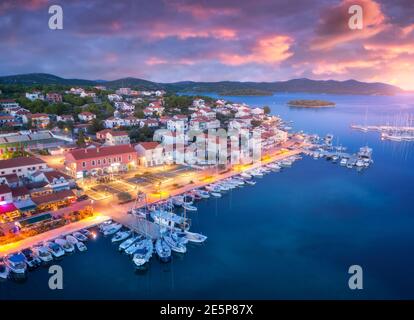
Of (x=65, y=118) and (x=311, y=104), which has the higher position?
(x=311, y=104)

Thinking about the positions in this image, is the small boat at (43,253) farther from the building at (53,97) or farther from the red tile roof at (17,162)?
the building at (53,97)

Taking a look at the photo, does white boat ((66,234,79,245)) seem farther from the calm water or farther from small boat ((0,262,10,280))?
small boat ((0,262,10,280))

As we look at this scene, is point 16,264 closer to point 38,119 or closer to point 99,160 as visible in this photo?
point 99,160

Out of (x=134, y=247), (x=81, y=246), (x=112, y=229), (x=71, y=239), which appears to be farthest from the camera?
(x=112, y=229)

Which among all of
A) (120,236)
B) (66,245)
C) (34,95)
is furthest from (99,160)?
(34,95)

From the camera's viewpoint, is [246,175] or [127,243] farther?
[246,175]

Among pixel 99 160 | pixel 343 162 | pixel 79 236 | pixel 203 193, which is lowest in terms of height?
pixel 79 236
